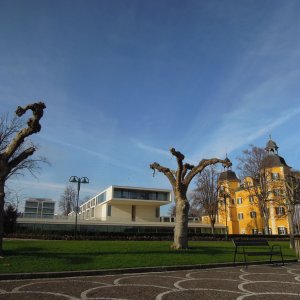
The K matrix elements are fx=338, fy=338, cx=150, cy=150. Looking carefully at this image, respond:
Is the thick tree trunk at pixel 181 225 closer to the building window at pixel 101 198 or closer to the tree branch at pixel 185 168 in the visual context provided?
the tree branch at pixel 185 168

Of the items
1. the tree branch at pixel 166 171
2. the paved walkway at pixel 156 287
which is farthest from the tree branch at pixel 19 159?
the tree branch at pixel 166 171

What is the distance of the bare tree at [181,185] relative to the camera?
1867 centimetres

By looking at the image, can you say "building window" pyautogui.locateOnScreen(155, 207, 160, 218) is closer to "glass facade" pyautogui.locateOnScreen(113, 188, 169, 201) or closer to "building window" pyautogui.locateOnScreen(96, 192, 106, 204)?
"glass facade" pyautogui.locateOnScreen(113, 188, 169, 201)

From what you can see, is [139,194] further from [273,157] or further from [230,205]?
[273,157]

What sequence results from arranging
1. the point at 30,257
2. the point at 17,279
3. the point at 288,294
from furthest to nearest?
1. the point at 30,257
2. the point at 17,279
3. the point at 288,294

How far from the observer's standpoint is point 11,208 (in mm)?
38906

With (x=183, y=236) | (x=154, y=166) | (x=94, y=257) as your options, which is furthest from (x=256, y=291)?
(x=154, y=166)

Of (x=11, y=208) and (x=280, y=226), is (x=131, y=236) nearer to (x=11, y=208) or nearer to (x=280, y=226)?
(x=11, y=208)

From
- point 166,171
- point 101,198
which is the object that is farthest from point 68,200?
point 166,171

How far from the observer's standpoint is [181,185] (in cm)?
1973

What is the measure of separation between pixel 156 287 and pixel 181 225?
10.4 m

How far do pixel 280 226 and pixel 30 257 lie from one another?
59.1 meters

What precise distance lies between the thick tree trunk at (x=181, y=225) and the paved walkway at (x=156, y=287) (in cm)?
766

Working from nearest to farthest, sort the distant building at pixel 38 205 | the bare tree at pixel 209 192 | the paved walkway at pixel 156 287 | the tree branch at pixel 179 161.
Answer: the paved walkway at pixel 156 287
the tree branch at pixel 179 161
the bare tree at pixel 209 192
the distant building at pixel 38 205
